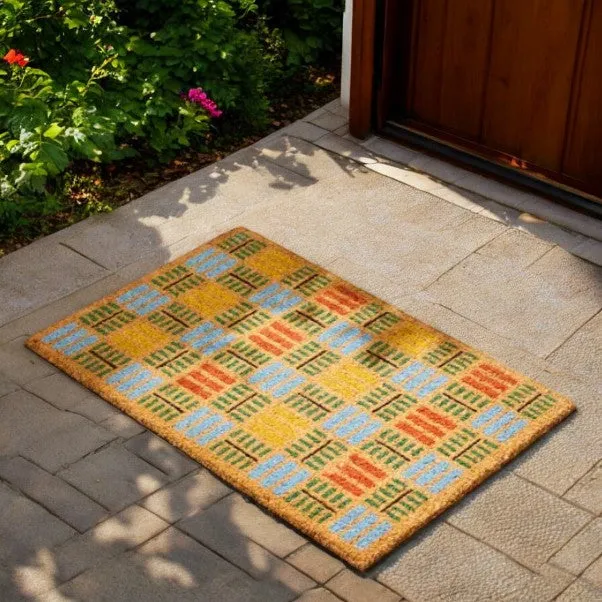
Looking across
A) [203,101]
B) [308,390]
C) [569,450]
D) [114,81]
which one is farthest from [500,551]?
[114,81]

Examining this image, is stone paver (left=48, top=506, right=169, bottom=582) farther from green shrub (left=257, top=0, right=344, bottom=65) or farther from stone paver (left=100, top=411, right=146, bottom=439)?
green shrub (left=257, top=0, right=344, bottom=65)

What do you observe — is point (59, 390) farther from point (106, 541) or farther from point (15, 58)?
point (15, 58)

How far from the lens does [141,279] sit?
7.19 m

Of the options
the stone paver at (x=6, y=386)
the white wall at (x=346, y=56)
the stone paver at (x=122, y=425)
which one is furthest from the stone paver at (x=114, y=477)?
the white wall at (x=346, y=56)

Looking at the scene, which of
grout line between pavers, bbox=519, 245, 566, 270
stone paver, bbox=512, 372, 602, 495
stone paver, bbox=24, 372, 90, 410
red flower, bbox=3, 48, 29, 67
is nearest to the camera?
stone paver, bbox=512, 372, 602, 495

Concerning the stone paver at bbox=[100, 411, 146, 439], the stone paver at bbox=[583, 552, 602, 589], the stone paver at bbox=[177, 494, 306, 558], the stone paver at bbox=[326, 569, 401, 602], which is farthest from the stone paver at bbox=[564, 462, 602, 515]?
the stone paver at bbox=[100, 411, 146, 439]

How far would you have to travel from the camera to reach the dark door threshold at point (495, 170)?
7742mm

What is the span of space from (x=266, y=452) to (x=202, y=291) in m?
1.49

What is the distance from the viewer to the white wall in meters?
8.41

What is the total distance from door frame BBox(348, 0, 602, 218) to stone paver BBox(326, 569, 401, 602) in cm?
344

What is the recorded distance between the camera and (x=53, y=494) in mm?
5672

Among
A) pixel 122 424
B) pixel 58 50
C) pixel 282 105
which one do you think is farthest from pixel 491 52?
pixel 122 424

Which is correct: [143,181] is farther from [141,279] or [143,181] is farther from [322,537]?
[322,537]

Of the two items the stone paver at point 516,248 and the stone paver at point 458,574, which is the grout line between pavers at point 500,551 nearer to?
the stone paver at point 458,574
